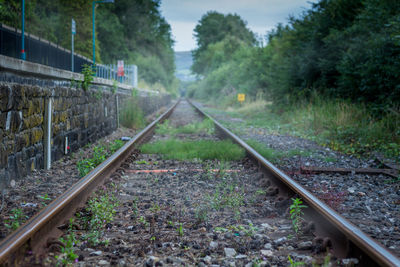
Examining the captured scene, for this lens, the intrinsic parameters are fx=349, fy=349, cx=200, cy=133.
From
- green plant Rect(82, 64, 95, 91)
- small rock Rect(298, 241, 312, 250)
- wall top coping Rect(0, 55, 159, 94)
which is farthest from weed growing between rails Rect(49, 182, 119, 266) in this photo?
green plant Rect(82, 64, 95, 91)

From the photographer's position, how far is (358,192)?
149 inches

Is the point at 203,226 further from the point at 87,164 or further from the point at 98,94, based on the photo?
the point at 98,94

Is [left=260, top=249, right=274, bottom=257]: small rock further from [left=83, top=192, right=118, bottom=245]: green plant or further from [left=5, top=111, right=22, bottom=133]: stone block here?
[left=5, top=111, right=22, bottom=133]: stone block

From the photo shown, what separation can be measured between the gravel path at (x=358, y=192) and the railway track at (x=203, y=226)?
37cm

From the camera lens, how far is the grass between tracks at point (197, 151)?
577 cm

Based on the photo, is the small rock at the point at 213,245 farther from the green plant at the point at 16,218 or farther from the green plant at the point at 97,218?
the green plant at the point at 16,218

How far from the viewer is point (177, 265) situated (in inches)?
84.1

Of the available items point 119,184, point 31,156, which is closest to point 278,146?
point 119,184

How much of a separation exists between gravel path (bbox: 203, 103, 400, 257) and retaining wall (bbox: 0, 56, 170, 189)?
3.31m

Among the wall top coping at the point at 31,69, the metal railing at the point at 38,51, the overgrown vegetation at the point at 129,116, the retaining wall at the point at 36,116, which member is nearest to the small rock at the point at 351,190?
the retaining wall at the point at 36,116

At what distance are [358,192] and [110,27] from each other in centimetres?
3896

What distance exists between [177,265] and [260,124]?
10.2 meters

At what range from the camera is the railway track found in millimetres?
2158

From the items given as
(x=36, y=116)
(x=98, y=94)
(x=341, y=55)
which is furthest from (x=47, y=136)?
(x=341, y=55)
